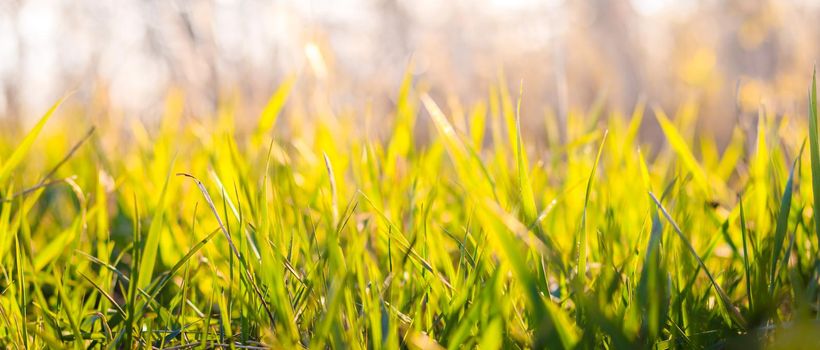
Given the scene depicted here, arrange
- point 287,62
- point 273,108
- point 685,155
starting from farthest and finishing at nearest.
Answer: point 287,62 < point 273,108 < point 685,155

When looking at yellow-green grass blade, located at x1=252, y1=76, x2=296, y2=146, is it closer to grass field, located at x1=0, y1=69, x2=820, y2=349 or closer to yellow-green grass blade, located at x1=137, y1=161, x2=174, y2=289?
grass field, located at x1=0, y1=69, x2=820, y2=349

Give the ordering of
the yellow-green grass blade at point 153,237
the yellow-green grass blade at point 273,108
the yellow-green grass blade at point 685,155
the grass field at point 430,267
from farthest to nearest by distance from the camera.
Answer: the yellow-green grass blade at point 273,108, the yellow-green grass blade at point 685,155, the yellow-green grass blade at point 153,237, the grass field at point 430,267

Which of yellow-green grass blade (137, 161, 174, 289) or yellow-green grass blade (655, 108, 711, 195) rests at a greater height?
yellow-green grass blade (137, 161, 174, 289)

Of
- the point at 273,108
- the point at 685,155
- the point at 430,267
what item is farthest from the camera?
the point at 273,108

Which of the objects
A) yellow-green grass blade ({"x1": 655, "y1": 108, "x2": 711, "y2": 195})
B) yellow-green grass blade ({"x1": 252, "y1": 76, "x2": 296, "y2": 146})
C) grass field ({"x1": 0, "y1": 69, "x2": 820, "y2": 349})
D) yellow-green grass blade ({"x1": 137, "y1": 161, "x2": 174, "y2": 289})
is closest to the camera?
grass field ({"x1": 0, "y1": 69, "x2": 820, "y2": 349})

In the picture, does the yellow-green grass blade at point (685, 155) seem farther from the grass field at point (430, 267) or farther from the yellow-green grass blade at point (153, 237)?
the yellow-green grass blade at point (153, 237)

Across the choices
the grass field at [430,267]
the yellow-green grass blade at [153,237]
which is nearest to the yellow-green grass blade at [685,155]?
the grass field at [430,267]

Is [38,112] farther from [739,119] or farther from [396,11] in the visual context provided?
[396,11]

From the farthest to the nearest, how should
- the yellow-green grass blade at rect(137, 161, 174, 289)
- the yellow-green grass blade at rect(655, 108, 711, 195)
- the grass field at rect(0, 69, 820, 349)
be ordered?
1. the yellow-green grass blade at rect(655, 108, 711, 195)
2. the yellow-green grass blade at rect(137, 161, 174, 289)
3. the grass field at rect(0, 69, 820, 349)

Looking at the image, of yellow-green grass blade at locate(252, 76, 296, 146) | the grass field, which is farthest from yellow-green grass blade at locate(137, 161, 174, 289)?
yellow-green grass blade at locate(252, 76, 296, 146)

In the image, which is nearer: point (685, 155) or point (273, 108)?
point (685, 155)

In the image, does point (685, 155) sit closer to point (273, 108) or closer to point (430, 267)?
point (430, 267)

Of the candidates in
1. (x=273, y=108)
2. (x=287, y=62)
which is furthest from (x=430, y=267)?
(x=287, y=62)

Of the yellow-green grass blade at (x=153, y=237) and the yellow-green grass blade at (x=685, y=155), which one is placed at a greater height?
the yellow-green grass blade at (x=153, y=237)
